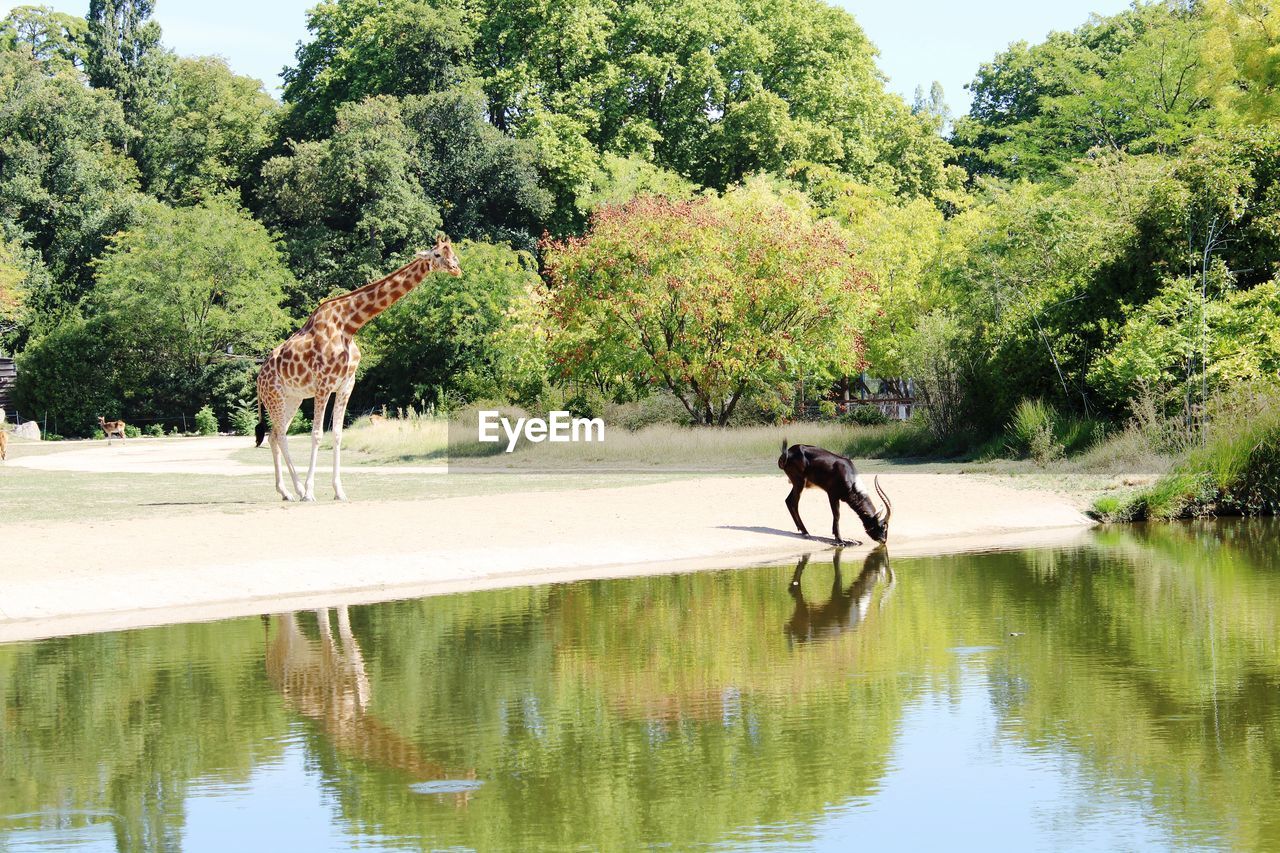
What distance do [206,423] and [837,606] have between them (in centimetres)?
5157

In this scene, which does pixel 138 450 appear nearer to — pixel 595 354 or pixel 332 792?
pixel 595 354

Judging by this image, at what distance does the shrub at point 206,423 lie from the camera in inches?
2435

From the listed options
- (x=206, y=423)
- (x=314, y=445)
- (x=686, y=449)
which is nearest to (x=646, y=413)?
(x=686, y=449)

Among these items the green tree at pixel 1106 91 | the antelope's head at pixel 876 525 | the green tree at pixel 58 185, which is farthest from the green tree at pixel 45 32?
the antelope's head at pixel 876 525

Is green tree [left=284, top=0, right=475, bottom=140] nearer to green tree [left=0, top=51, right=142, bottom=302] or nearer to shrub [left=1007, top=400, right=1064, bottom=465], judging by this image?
green tree [left=0, top=51, right=142, bottom=302]

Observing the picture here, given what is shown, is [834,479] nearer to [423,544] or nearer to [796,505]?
[796,505]

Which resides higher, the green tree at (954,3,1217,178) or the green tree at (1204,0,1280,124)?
the green tree at (954,3,1217,178)

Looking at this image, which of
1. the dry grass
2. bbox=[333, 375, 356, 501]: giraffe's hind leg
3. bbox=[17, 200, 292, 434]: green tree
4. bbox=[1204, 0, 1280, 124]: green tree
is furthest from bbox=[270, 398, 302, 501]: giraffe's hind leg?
bbox=[17, 200, 292, 434]: green tree

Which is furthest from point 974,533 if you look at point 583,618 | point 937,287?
point 937,287

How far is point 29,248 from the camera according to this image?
66.6 m

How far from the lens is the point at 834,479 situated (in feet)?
61.7

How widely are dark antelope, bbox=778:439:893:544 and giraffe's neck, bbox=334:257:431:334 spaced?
26.0ft

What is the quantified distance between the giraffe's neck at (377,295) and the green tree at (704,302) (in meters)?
11.9

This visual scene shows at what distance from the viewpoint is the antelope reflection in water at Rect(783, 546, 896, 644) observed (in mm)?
12734
